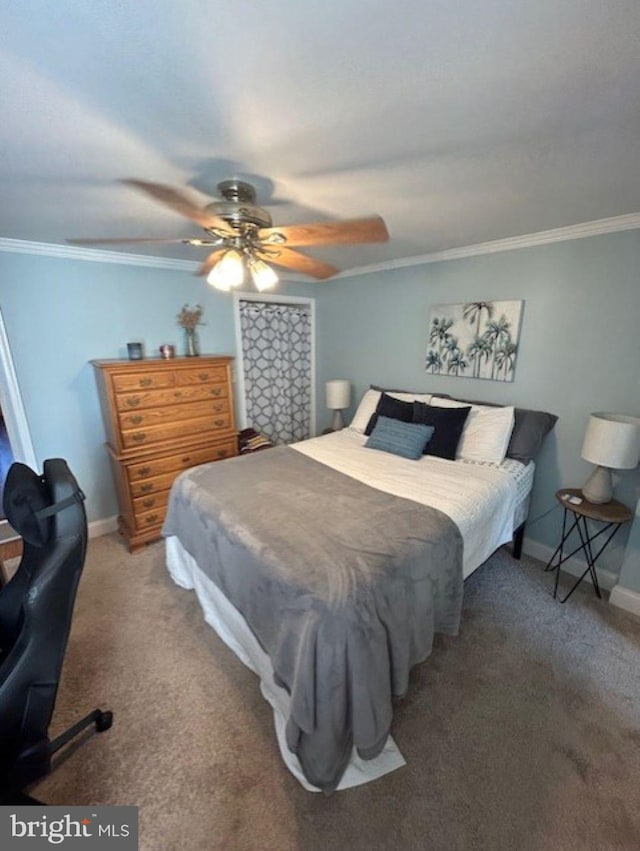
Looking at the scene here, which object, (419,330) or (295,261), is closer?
(295,261)

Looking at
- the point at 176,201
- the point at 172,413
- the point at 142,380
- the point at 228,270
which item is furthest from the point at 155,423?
the point at 176,201

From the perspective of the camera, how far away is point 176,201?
1447mm

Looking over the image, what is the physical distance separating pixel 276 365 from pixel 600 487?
304cm

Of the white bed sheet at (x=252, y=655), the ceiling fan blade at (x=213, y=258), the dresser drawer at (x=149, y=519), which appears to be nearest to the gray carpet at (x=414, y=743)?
the white bed sheet at (x=252, y=655)

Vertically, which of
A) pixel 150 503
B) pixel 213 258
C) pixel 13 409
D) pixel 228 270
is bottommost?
pixel 150 503

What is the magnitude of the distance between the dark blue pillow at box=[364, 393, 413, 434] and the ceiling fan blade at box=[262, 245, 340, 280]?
3.85 feet

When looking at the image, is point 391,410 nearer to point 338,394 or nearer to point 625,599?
point 338,394

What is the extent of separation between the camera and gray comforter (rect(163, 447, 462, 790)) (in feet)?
3.92

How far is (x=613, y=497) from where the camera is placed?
2.21 metres

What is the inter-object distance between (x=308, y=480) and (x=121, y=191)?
176cm

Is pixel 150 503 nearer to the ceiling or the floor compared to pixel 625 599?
nearer to the ceiling

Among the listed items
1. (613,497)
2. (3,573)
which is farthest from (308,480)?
(613,497)

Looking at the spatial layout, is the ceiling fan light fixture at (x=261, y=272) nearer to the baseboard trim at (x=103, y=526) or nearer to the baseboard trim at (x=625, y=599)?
the baseboard trim at (x=103, y=526)

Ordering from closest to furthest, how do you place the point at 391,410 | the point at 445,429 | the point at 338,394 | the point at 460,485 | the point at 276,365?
the point at 460,485
the point at 445,429
the point at 391,410
the point at 338,394
the point at 276,365
